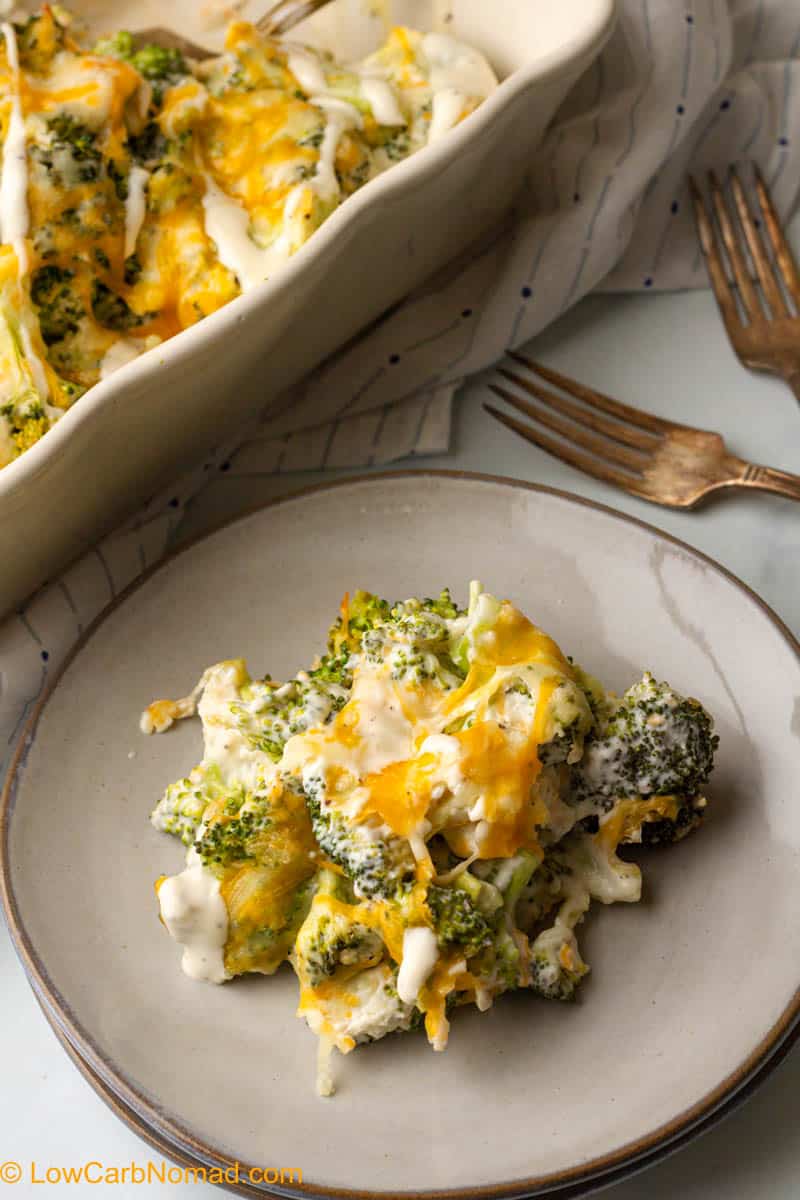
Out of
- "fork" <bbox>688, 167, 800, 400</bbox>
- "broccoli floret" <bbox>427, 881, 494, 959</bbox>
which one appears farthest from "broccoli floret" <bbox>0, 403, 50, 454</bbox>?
"fork" <bbox>688, 167, 800, 400</bbox>

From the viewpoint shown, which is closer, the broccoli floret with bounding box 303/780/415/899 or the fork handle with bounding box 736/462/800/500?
the broccoli floret with bounding box 303/780/415/899

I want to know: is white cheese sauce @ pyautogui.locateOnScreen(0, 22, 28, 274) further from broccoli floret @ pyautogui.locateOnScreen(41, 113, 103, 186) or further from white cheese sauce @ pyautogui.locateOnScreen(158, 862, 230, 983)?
white cheese sauce @ pyautogui.locateOnScreen(158, 862, 230, 983)

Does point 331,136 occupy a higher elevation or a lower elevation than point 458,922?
higher

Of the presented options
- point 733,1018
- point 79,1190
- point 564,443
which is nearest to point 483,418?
point 564,443

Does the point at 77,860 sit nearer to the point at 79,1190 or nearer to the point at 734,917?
the point at 79,1190

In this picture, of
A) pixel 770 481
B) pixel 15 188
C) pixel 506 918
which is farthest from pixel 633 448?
pixel 15 188

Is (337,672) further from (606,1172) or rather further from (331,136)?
(331,136)
